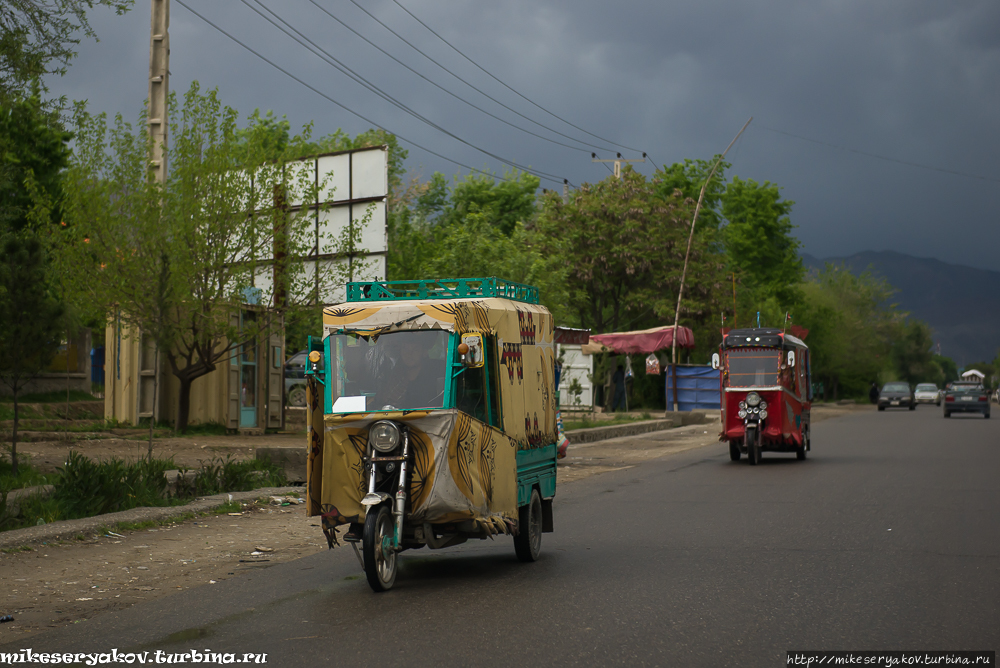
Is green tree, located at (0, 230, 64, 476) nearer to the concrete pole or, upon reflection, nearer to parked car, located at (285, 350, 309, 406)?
the concrete pole

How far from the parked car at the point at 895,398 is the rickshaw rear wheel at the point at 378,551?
53372 mm

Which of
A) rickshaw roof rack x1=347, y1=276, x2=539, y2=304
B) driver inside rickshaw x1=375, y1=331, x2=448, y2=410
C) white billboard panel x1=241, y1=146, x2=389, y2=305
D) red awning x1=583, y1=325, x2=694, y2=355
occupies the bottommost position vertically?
driver inside rickshaw x1=375, y1=331, x2=448, y2=410

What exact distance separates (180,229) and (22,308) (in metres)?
7.17

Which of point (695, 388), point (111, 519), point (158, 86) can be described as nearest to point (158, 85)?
point (158, 86)

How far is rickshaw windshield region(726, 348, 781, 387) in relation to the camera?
19.6 meters

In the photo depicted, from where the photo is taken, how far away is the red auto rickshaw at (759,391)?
19.5 m

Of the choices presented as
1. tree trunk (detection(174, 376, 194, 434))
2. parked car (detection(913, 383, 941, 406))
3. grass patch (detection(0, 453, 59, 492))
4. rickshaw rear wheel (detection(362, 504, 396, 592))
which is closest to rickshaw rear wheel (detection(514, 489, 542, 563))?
rickshaw rear wheel (detection(362, 504, 396, 592))

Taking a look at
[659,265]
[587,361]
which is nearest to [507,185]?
[659,265]

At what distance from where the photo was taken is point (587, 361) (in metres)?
39.3

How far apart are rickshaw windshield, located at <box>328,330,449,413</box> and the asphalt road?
1.45m

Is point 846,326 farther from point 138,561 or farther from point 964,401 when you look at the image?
point 138,561

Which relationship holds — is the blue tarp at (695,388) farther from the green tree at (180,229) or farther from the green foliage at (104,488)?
the green foliage at (104,488)

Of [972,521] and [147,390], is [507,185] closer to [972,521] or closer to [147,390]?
[147,390]

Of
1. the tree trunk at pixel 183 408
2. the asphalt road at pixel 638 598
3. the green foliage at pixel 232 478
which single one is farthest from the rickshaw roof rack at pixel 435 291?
the tree trunk at pixel 183 408
